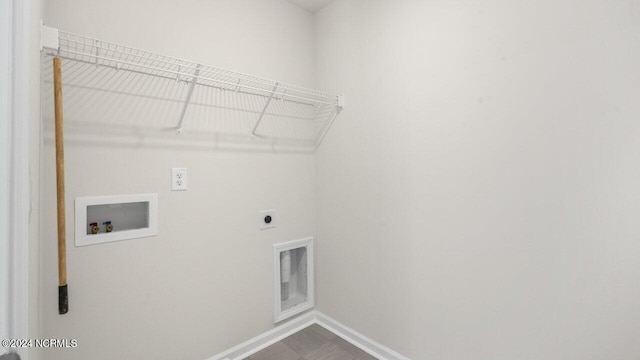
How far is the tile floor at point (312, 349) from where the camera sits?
1844 millimetres

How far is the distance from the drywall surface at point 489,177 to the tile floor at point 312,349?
7.2 inches

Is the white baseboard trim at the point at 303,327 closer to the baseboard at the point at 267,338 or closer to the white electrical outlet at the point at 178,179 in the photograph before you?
the baseboard at the point at 267,338

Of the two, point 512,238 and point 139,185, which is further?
point 139,185

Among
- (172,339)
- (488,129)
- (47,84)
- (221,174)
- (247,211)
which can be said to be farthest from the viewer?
(247,211)

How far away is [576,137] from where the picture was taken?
44.9 inches

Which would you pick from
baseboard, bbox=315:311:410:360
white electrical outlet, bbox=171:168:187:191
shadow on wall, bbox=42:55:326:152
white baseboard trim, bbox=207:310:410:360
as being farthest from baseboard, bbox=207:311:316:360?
shadow on wall, bbox=42:55:326:152

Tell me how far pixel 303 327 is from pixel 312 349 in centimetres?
27

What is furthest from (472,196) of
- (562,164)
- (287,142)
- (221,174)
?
(221,174)

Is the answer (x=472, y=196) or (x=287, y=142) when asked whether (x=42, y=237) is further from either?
(x=472, y=196)

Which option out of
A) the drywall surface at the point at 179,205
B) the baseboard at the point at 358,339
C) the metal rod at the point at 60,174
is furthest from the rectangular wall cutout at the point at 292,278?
the metal rod at the point at 60,174

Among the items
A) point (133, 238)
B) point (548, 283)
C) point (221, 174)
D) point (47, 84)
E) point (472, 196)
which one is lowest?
point (548, 283)

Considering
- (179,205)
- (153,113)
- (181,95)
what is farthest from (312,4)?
(179,205)

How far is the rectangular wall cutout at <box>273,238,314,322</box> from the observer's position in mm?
2062

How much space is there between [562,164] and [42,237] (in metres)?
2.27
